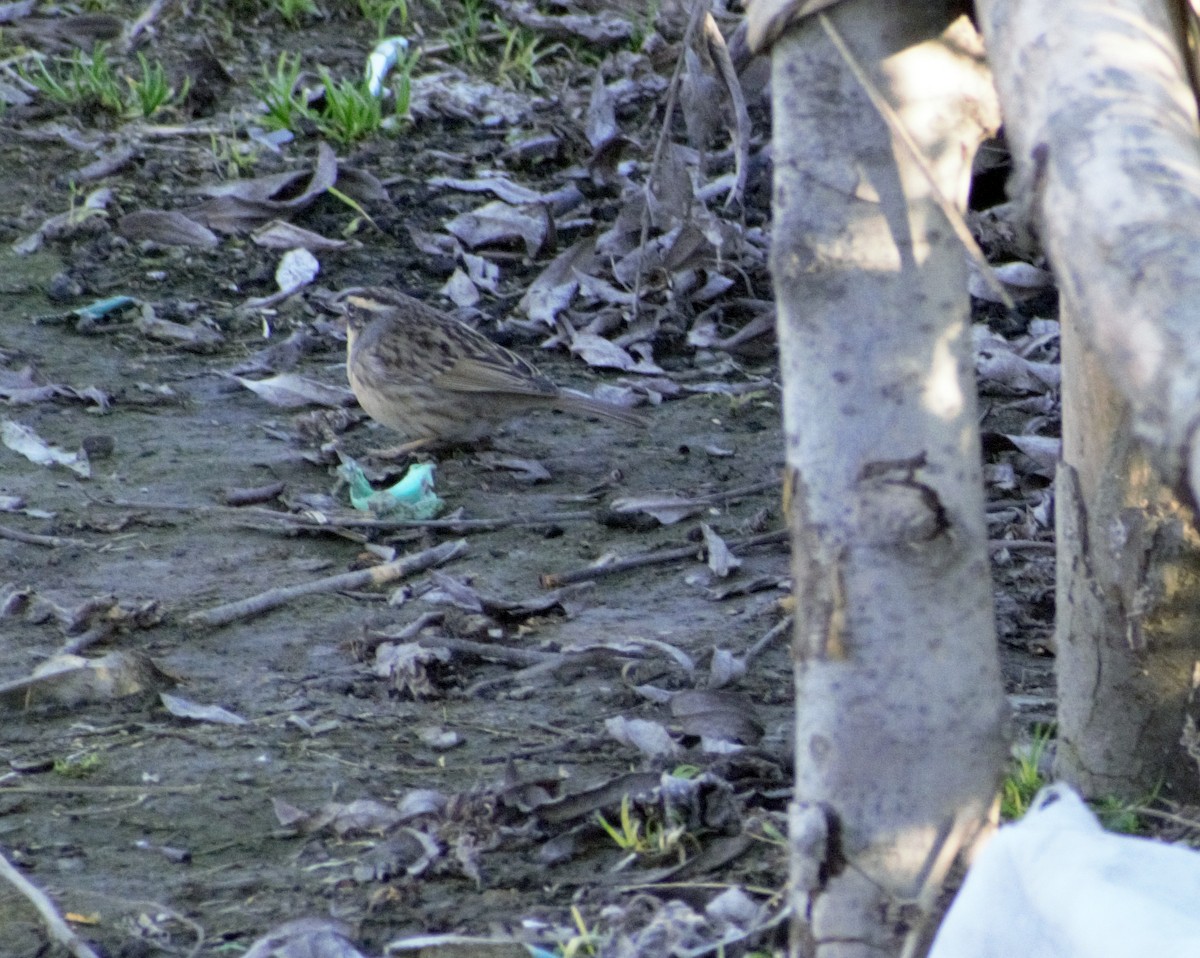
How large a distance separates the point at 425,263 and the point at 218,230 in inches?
40.9

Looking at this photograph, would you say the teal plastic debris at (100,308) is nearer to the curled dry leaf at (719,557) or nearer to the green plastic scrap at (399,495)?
the green plastic scrap at (399,495)

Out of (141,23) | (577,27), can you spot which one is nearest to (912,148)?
(577,27)

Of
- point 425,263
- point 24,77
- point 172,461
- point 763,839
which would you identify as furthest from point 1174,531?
point 24,77

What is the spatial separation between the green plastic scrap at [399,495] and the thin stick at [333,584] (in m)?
0.40

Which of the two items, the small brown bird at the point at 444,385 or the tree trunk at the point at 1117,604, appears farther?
the small brown bird at the point at 444,385

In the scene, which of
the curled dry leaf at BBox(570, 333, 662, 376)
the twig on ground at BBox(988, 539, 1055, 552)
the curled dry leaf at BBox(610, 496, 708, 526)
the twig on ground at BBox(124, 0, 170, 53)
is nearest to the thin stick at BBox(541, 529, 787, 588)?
the curled dry leaf at BBox(610, 496, 708, 526)

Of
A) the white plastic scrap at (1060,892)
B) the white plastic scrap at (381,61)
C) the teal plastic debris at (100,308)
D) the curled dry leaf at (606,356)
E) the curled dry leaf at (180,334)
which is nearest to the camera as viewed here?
the white plastic scrap at (1060,892)

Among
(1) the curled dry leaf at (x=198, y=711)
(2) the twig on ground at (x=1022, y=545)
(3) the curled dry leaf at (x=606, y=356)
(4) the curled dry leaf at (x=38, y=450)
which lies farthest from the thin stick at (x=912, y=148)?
(3) the curled dry leaf at (x=606, y=356)

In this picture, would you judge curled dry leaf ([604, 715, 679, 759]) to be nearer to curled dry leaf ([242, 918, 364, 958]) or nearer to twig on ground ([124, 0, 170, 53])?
curled dry leaf ([242, 918, 364, 958])

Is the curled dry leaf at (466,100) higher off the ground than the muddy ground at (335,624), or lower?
higher

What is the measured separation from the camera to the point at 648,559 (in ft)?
17.3

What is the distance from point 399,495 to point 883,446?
159 inches

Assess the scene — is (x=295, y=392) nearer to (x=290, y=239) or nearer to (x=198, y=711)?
(x=290, y=239)

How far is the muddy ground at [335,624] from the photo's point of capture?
3215 mm
